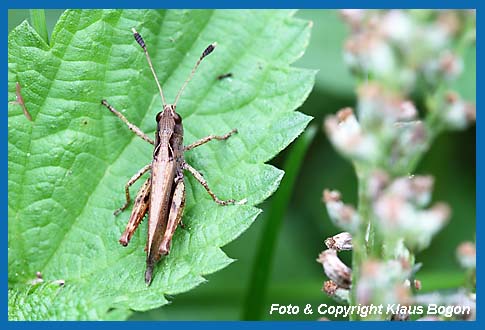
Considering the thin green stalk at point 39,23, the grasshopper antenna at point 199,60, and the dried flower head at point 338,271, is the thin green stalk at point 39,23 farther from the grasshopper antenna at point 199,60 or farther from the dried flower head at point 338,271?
the dried flower head at point 338,271

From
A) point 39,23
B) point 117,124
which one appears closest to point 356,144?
point 117,124

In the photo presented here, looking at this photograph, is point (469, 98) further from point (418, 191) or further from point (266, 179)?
point (418, 191)

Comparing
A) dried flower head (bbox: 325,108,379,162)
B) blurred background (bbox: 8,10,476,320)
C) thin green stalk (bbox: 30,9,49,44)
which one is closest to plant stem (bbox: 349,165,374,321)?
dried flower head (bbox: 325,108,379,162)

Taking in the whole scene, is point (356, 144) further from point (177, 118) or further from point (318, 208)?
point (318, 208)

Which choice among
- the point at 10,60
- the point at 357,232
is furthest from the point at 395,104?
the point at 10,60

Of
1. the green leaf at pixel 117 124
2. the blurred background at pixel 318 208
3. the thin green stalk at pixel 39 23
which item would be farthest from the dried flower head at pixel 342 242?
the thin green stalk at pixel 39 23

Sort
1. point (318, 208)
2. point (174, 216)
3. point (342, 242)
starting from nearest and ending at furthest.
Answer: point (342, 242), point (174, 216), point (318, 208)
